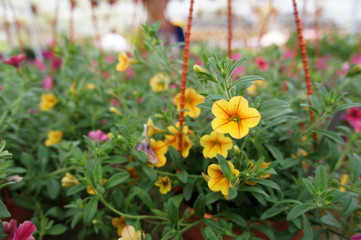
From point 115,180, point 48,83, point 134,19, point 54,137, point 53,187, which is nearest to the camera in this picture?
point 115,180

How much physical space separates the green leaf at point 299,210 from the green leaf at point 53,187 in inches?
23.7

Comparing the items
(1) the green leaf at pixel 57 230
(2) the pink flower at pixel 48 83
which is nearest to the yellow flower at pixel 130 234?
(1) the green leaf at pixel 57 230

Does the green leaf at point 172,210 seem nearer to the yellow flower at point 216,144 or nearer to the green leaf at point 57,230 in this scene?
the yellow flower at point 216,144

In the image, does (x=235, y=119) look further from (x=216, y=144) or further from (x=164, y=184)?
(x=164, y=184)

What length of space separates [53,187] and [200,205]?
1.45 ft

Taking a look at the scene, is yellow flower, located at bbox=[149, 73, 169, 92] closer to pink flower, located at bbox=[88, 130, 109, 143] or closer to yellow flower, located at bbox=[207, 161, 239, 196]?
pink flower, located at bbox=[88, 130, 109, 143]

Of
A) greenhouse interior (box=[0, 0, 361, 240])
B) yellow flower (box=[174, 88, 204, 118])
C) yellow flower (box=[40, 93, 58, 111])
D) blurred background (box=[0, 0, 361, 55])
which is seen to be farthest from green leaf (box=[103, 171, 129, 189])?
blurred background (box=[0, 0, 361, 55])

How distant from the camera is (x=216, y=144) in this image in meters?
0.61

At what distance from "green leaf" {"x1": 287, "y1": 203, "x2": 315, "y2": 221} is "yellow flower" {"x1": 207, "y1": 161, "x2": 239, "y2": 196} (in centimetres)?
14

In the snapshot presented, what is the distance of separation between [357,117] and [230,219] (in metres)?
0.71

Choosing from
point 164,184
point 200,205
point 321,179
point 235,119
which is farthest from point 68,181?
point 321,179

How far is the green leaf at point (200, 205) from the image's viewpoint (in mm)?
611

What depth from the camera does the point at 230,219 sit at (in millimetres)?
646

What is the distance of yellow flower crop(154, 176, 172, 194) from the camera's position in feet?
2.22
